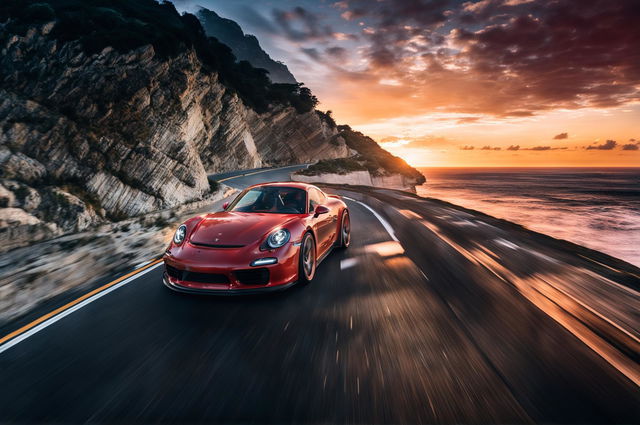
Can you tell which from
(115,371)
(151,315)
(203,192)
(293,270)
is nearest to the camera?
(115,371)

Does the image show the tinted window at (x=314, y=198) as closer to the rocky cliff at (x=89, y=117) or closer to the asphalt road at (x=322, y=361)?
the asphalt road at (x=322, y=361)

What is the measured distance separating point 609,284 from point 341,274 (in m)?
3.90

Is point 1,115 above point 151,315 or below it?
above

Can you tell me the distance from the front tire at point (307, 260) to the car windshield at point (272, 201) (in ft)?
1.86

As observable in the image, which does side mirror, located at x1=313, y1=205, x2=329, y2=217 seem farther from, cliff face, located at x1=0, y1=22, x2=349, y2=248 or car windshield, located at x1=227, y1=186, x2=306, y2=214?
cliff face, located at x1=0, y1=22, x2=349, y2=248

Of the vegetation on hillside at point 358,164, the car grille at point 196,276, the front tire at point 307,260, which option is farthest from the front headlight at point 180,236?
the vegetation on hillside at point 358,164

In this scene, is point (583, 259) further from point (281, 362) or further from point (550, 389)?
point (281, 362)

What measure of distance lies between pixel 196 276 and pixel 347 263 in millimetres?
2590

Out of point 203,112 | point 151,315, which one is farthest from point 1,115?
point 151,315

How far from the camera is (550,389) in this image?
2279mm

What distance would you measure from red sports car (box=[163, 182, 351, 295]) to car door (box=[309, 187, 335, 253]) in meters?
0.02

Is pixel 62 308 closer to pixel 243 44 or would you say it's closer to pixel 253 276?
pixel 253 276

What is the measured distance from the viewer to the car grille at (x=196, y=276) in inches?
139

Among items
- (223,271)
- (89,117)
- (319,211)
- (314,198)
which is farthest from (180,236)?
(89,117)
